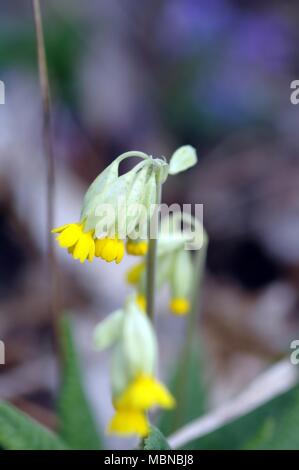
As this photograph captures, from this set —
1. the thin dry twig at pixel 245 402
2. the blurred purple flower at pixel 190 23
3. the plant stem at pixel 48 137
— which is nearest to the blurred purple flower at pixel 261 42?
the blurred purple flower at pixel 190 23

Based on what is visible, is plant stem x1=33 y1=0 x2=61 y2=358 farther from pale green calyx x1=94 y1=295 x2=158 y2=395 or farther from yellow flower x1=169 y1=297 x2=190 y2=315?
pale green calyx x1=94 y1=295 x2=158 y2=395

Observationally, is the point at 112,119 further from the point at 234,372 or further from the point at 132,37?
the point at 234,372

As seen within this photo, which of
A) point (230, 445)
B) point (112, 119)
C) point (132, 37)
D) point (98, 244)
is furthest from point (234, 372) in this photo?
point (132, 37)

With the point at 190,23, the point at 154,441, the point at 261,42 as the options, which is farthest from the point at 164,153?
the point at 154,441

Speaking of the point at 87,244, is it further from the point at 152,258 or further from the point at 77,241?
the point at 152,258

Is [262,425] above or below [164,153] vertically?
below

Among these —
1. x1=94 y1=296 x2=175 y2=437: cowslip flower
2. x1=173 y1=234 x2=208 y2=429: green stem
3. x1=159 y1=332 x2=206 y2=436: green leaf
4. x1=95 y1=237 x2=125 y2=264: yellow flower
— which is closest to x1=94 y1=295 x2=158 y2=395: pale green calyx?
x1=94 y1=296 x2=175 y2=437: cowslip flower

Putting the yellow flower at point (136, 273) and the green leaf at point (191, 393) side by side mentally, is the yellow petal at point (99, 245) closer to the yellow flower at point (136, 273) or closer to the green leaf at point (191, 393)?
the yellow flower at point (136, 273)
